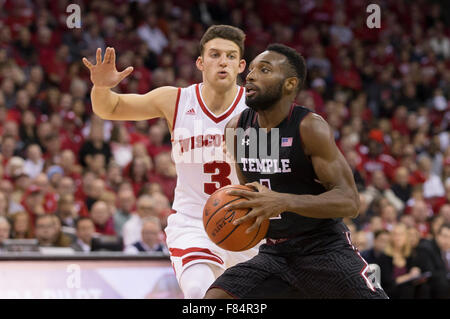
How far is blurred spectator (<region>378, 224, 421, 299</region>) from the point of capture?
7.31 meters

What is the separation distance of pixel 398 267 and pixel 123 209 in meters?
2.90

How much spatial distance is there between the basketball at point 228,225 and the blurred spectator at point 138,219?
385cm

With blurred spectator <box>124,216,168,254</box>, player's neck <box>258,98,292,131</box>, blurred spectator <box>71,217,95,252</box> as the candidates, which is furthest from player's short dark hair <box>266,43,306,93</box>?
blurred spectator <box>71,217,95,252</box>

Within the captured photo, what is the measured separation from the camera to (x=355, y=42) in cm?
1248

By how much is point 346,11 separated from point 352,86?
6.64 feet

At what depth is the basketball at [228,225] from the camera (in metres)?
3.50

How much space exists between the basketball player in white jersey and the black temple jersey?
0.70 m

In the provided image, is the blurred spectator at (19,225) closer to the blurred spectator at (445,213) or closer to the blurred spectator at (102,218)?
the blurred spectator at (102,218)

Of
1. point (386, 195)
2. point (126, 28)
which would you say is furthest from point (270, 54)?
point (126, 28)

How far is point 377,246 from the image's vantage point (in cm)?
748

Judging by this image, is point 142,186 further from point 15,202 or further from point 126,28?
point 126,28

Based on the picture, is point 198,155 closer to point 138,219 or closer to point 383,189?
point 138,219

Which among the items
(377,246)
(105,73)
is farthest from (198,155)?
(377,246)

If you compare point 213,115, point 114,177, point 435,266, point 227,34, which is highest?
point 227,34
